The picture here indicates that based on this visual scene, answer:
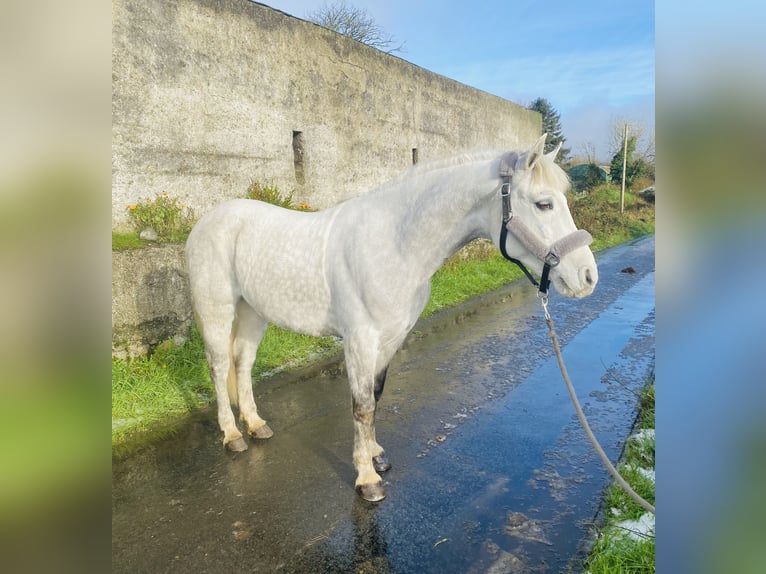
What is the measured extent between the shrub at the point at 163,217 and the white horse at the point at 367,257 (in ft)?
6.54

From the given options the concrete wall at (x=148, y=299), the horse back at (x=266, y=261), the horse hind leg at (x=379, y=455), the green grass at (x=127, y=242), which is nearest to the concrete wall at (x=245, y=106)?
the green grass at (x=127, y=242)

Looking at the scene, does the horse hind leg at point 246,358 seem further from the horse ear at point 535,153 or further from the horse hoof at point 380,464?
the horse ear at point 535,153

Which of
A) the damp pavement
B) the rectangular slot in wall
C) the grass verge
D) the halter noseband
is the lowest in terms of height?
the damp pavement

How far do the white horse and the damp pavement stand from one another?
27cm

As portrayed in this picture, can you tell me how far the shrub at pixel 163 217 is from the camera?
5285 mm

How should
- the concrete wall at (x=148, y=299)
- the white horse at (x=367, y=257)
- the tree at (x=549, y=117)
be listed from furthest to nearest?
the tree at (x=549, y=117), the concrete wall at (x=148, y=299), the white horse at (x=367, y=257)

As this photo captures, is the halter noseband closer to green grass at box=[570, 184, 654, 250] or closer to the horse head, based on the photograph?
the horse head

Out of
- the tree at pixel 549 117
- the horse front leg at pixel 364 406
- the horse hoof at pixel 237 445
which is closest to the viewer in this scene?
the horse front leg at pixel 364 406

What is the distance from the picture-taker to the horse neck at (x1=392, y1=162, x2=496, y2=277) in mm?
2580

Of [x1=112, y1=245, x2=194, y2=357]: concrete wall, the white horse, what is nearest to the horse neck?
the white horse

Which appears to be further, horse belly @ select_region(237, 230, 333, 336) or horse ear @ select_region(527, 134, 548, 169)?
horse belly @ select_region(237, 230, 333, 336)
